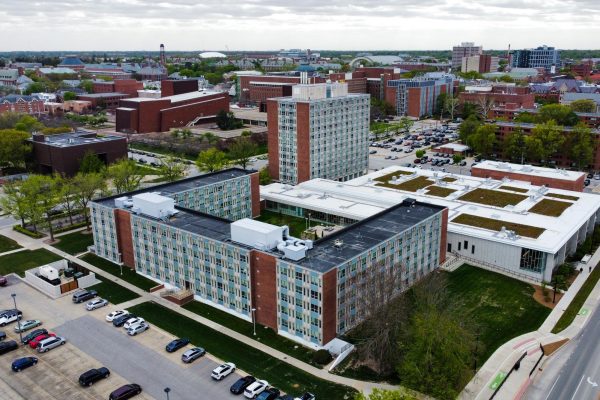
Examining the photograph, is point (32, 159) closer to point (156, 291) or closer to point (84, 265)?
point (84, 265)

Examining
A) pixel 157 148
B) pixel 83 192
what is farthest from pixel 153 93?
pixel 83 192

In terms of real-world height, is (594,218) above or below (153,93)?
below

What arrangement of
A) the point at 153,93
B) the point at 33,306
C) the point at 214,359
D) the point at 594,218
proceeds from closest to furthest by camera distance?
the point at 214,359, the point at 33,306, the point at 594,218, the point at 153,93

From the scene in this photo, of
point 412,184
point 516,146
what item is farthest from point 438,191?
point 516,146

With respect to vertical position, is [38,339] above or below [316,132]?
below

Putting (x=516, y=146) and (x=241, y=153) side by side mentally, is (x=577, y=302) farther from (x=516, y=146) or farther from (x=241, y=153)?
(x=241, y=153)

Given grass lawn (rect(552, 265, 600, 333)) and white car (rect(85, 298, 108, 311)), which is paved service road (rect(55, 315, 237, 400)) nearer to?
white car (rect(85, 298, 108, 311))

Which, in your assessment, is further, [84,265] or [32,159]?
[32,159]
